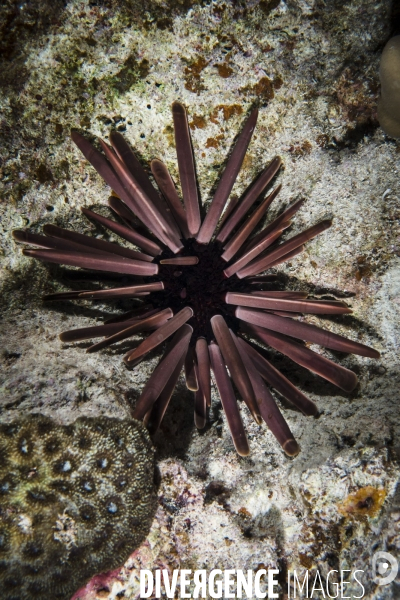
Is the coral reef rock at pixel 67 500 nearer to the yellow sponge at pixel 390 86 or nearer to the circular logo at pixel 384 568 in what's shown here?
the circular logo at pixel 384 568

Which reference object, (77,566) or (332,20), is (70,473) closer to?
(77,566)

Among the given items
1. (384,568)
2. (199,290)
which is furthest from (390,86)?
(384,568)

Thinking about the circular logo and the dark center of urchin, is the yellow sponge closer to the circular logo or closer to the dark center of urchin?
the dark center of urchin

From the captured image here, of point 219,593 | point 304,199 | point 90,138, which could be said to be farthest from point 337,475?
point 90,138

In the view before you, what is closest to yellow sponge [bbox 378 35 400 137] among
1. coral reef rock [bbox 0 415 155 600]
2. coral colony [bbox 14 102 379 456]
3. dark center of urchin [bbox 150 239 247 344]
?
coral colony [bbox 14 102 379 456]

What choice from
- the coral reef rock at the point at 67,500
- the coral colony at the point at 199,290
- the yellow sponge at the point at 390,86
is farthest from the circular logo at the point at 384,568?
the yellow sponge at the point at 390,86

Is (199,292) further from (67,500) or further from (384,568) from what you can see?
(384,568)
